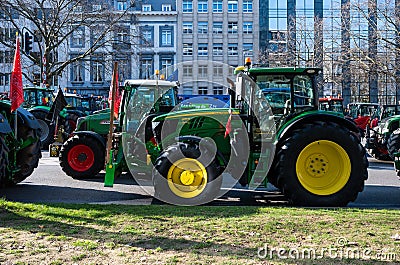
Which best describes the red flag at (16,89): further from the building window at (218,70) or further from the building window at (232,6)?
the building window at (232,6)

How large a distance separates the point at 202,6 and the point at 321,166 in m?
50.5

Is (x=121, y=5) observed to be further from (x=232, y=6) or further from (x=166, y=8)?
(x=232, y=6)

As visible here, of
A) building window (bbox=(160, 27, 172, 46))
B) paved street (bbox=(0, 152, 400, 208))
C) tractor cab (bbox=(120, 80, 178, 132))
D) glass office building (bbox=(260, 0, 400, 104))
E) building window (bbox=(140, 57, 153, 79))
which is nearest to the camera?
paved street (bbox=(0, 152, 400, 208))

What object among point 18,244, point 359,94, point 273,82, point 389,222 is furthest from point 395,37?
point 18,244

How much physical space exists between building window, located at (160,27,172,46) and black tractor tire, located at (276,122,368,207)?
4882cm

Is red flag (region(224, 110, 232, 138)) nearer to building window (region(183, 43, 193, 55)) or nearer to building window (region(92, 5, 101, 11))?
building window (region(92, 5, 101, 11))

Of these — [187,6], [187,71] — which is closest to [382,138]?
[187,71]

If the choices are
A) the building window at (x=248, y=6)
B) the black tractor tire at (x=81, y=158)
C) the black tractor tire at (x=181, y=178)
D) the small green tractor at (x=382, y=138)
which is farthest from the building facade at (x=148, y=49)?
the black tractor tire at (x=181, y=178)

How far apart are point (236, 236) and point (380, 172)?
884cm

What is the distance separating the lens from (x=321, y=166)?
28.2 feet

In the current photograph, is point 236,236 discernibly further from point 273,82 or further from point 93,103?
point 93,103

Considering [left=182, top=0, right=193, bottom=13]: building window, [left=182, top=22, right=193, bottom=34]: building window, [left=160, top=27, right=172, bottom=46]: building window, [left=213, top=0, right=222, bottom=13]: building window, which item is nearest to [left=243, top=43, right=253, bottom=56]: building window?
[left=213, top=0, right=222, bottom=13]: building window

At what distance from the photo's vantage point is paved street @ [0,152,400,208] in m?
9.15

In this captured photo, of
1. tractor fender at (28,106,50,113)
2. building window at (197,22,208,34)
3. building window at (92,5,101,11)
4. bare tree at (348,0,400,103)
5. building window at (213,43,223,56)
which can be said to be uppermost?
building window at (197,22,208,34)
